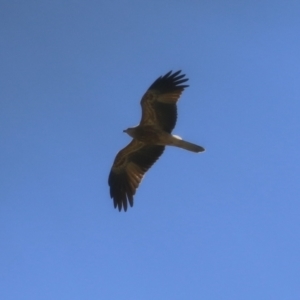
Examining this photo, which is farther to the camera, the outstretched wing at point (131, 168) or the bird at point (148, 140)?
the outstretched wing at point (131, 168)

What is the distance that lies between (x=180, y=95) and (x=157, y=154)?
62.6 inches

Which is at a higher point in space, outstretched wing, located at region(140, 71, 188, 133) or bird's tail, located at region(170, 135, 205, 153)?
outstretched wing, located at region(140, 71, 188, 133)

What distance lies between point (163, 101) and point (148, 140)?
1.00 meters

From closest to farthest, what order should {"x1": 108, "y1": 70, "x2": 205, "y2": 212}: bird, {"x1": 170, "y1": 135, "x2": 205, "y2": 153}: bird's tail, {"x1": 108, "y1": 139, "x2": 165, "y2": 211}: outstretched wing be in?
{"x1": 170, "y1": 135, "x2": 205, "y2": 153}: bird's tail, {"x1": 108, "y1": 70, "x2": 205, "y2": 212}: bird, {"x1": 108, "y1": 139, "x2": 165, "y2": 211}: outstretched wing

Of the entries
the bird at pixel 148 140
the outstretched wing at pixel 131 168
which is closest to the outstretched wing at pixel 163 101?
the bird at pixel 148 140

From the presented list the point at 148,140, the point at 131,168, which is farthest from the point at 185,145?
the point at 131,168

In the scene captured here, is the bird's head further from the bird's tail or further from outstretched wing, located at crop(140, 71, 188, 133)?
the bird's tail

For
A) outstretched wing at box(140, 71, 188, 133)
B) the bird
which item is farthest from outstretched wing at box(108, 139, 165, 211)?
outstretched wing at box(140, 71, 188, 133)

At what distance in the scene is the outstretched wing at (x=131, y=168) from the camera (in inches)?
583

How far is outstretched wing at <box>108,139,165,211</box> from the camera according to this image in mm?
14805

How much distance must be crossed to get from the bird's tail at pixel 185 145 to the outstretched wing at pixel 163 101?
0.50 m

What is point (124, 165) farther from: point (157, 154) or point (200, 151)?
point (200, 151)

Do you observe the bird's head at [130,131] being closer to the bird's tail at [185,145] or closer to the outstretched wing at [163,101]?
the outstretched wing at [163,101]

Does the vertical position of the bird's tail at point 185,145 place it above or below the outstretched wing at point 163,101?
below
